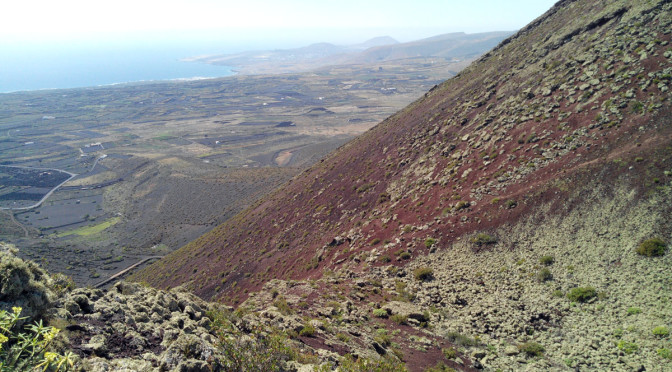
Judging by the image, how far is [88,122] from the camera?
155 m

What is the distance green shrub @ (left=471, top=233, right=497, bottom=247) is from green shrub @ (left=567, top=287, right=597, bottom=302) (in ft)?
18.2

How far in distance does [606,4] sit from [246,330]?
50385mm

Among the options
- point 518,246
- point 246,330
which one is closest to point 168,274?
point 246,330

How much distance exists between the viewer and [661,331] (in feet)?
37.4

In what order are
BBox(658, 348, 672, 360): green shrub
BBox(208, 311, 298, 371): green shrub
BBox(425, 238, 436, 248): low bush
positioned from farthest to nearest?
BBox(425, 238, 436, 248): low bush, BBox(658, 348, 672, 360): green shrub, BBox(208, 311, 298, 371): green shrub

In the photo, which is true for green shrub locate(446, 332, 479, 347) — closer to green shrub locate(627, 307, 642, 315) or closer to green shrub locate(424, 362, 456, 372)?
green shrub locate(424, 362, 456, 372)

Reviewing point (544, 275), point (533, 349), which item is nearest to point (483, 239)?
point (544, 275)

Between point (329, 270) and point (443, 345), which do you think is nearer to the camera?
point (443, 345)

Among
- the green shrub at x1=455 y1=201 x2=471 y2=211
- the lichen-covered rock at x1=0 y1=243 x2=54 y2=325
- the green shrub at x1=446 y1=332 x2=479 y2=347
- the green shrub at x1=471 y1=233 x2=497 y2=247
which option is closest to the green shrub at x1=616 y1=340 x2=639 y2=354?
the green shrub at x1=446 y1=332 x2=479 y2=347

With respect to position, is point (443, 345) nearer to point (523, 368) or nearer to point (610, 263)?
point (523, 368)

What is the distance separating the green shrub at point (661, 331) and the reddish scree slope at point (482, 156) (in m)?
9.51

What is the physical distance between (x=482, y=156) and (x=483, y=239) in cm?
1075

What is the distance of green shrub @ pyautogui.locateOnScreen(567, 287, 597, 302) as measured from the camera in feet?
46.3

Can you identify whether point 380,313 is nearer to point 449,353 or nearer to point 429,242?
point 449,353
